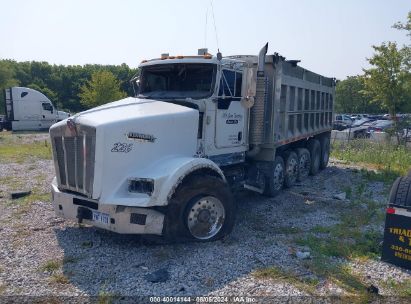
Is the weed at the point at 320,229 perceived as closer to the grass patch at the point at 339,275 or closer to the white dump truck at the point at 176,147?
the grass patch at the point at 339,275

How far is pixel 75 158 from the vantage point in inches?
206

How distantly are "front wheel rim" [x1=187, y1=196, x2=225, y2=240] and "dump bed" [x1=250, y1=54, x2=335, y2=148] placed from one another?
2273 millimetres

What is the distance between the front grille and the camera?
196 inches

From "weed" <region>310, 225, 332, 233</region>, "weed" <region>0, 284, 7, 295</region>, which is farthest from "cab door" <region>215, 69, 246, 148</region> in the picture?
"weed" <region>0, 284, 7, 295</region>

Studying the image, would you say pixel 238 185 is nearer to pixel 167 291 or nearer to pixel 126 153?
pixel 126 153

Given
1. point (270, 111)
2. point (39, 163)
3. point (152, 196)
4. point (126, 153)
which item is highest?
point (270, 111)

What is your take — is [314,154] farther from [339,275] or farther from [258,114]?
[339,275]

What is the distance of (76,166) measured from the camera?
5230 mm

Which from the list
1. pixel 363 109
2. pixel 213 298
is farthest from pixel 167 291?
pixel 363 109

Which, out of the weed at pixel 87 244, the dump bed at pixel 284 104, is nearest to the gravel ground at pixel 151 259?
the weed at pixel 87 244

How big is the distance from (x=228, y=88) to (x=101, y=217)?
119 inches

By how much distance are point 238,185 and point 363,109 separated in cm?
6211

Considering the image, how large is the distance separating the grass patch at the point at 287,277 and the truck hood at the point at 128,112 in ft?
8.39

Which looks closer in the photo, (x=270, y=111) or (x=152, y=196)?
(x=152, y=196)
